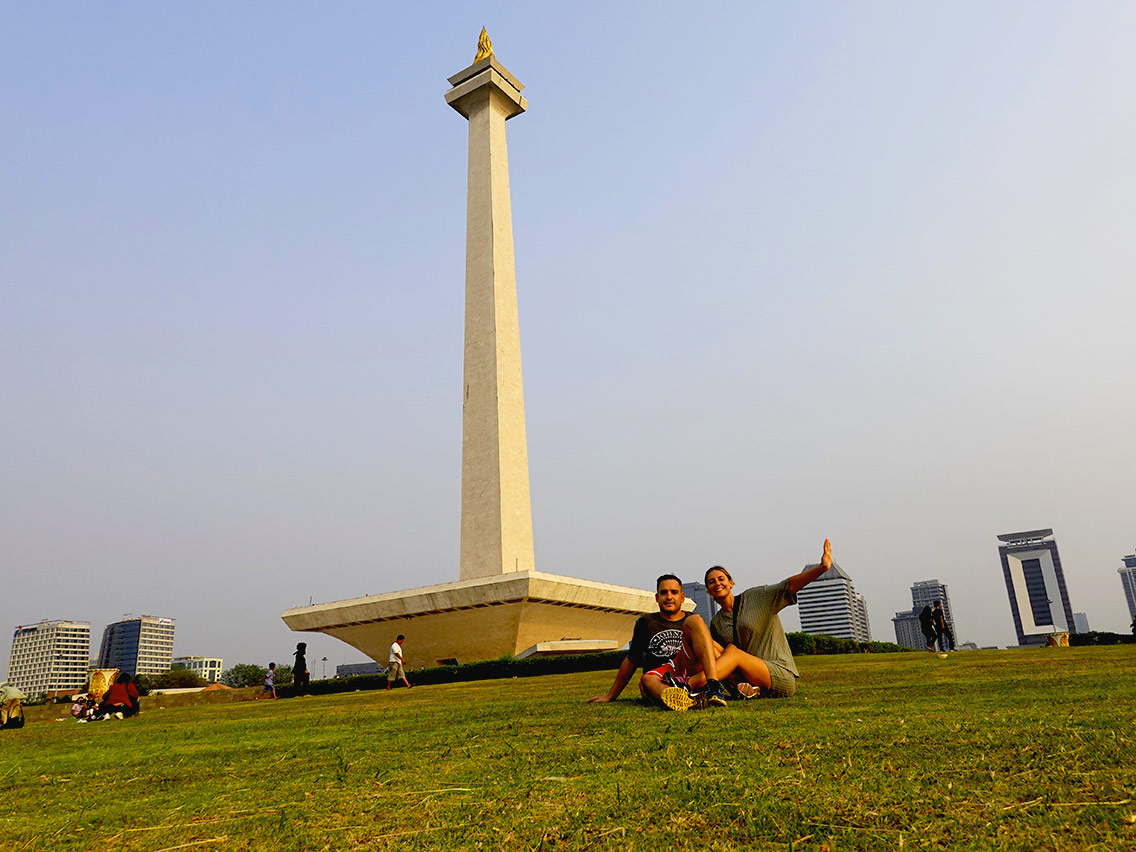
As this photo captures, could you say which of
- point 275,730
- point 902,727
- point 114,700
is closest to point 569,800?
point 902,727

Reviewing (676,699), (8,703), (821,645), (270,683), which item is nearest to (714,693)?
(676,699)

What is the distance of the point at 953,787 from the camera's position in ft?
10.9

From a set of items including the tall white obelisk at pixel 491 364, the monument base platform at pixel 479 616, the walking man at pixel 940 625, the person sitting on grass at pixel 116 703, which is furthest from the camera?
the tall white obelisk at pixel 491 364

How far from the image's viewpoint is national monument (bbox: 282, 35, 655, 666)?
25562mm

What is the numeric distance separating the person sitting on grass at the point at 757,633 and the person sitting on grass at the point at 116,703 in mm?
11481

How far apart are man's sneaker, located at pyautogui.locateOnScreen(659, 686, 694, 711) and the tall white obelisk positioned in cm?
2024

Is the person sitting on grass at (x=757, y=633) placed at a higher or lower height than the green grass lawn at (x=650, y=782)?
higher

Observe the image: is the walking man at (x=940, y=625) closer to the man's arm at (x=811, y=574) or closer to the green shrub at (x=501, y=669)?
the green shrub at (x=501, y=669)

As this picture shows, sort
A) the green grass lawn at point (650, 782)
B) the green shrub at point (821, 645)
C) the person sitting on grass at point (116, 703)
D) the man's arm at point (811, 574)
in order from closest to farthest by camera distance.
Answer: the green grass lawn at point (650, 782), the man's arm at point (811, 574), the person sitting on grass at point (116, 703), the green shrub at point (821, 645)

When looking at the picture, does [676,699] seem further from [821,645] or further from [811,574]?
[821,645]

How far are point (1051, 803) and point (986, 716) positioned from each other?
8.26 feet

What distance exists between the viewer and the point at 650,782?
384 cm

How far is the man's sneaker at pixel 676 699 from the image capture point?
6.66 meters

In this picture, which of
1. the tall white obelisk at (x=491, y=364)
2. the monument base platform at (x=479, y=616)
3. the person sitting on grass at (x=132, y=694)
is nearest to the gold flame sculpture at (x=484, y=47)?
the tall white obelisk at (x=491, y=364)
